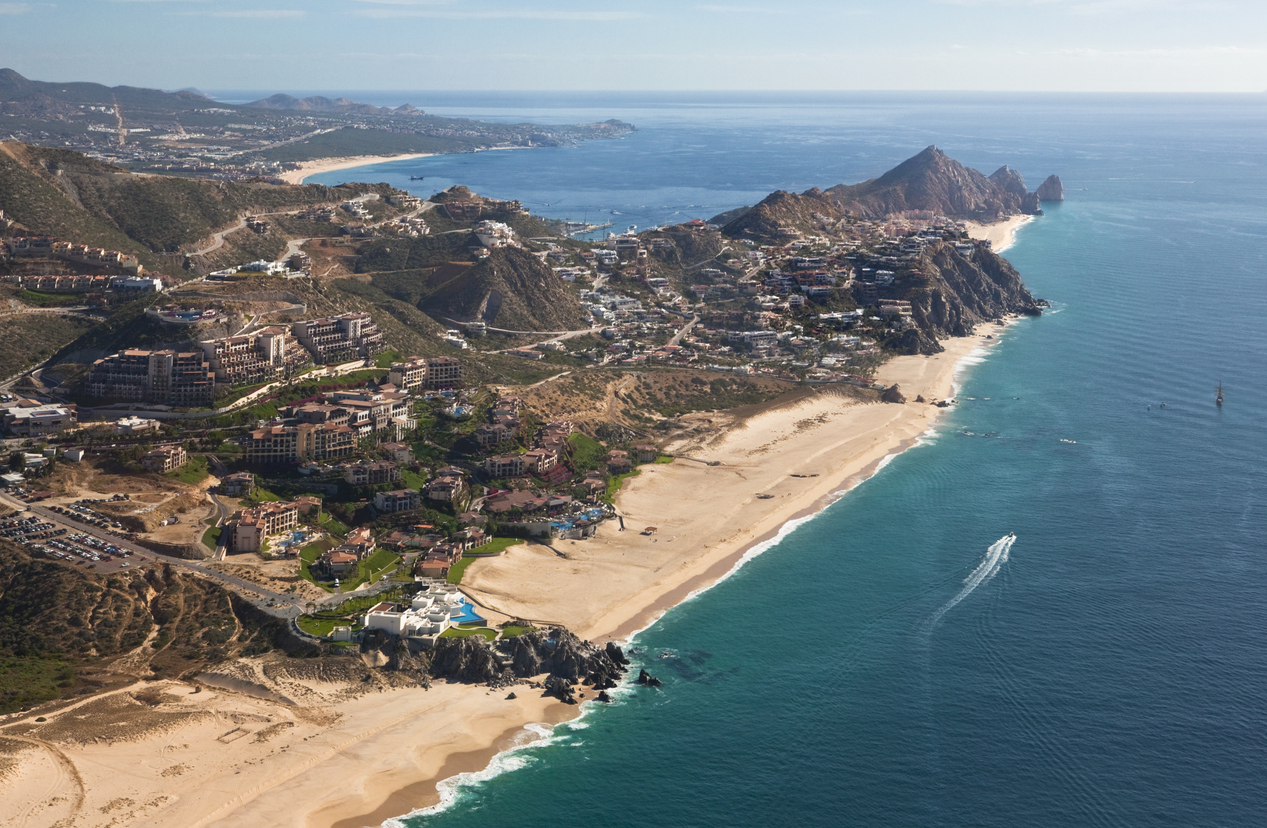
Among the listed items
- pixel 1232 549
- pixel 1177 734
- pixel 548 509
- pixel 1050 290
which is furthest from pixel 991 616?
pixel 1050 290

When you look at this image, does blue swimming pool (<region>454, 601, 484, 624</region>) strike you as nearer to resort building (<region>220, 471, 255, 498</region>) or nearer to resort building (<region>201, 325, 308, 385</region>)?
resort building (<region>220, 471, 255, 498</region>)

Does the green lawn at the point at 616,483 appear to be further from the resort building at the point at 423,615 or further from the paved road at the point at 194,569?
the paved road at the point at 194,569

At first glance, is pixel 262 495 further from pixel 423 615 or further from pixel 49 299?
pixel 49 299

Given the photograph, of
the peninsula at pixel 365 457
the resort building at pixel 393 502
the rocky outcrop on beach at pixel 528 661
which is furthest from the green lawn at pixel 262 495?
the rocky outcrop on beach at pixel 528 661

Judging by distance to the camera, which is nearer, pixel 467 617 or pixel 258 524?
pixel 467 617

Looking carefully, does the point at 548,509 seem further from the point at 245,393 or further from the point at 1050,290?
the point at 1050,290

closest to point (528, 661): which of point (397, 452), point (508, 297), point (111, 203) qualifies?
Answer: point (397, 452)
